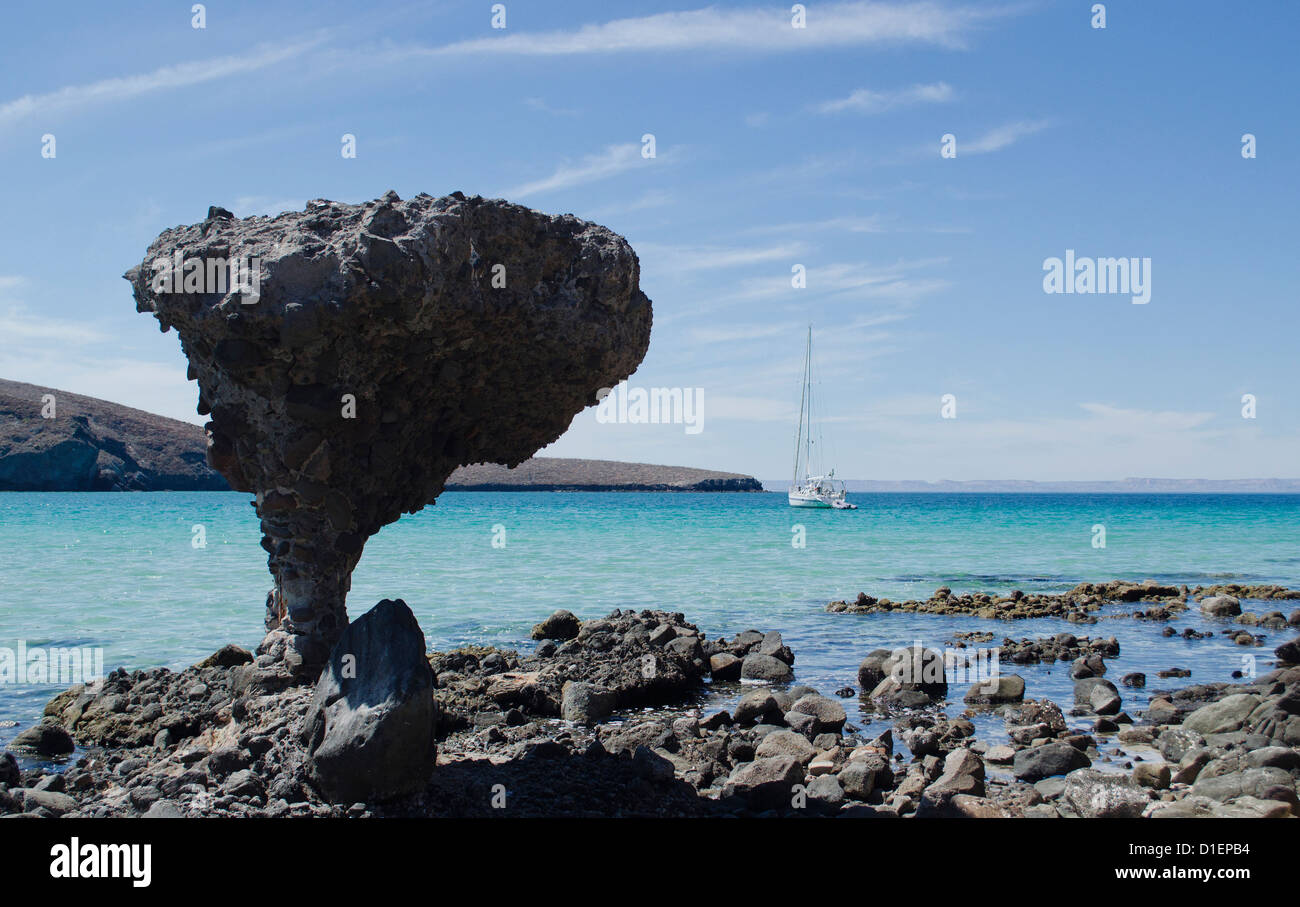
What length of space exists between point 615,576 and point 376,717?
25.1 m

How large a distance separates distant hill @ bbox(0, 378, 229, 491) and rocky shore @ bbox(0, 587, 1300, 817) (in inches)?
3781

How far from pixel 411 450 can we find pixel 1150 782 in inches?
360

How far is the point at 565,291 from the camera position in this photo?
32.4 ft

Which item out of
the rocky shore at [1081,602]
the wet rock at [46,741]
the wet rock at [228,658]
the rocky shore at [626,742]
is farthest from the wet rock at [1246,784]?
the rocky shore at [1081,602]

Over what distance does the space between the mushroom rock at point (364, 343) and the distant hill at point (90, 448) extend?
325 feet

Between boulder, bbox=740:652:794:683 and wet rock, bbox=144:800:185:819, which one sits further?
boulder, bbox=740:652:794:683

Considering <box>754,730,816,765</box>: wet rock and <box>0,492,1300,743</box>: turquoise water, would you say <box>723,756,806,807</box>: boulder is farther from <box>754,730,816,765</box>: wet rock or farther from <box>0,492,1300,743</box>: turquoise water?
<box>0,492,1300,743</box>: turquoise water

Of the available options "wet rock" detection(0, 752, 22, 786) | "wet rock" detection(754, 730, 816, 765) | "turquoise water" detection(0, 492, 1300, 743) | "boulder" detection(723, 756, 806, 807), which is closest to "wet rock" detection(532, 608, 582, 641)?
"turquoise water" detection(0, 492, 1300, 743)

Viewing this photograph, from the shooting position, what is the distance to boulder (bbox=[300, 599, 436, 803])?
8117 millimetres

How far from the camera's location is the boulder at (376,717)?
320 inches

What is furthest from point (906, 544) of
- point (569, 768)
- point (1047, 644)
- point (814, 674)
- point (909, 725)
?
point (569, 768)

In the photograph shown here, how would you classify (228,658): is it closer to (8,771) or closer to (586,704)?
(8,771)

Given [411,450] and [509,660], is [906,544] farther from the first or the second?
[411,450]

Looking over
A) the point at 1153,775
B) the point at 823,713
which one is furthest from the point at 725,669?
the point at 1153,775
